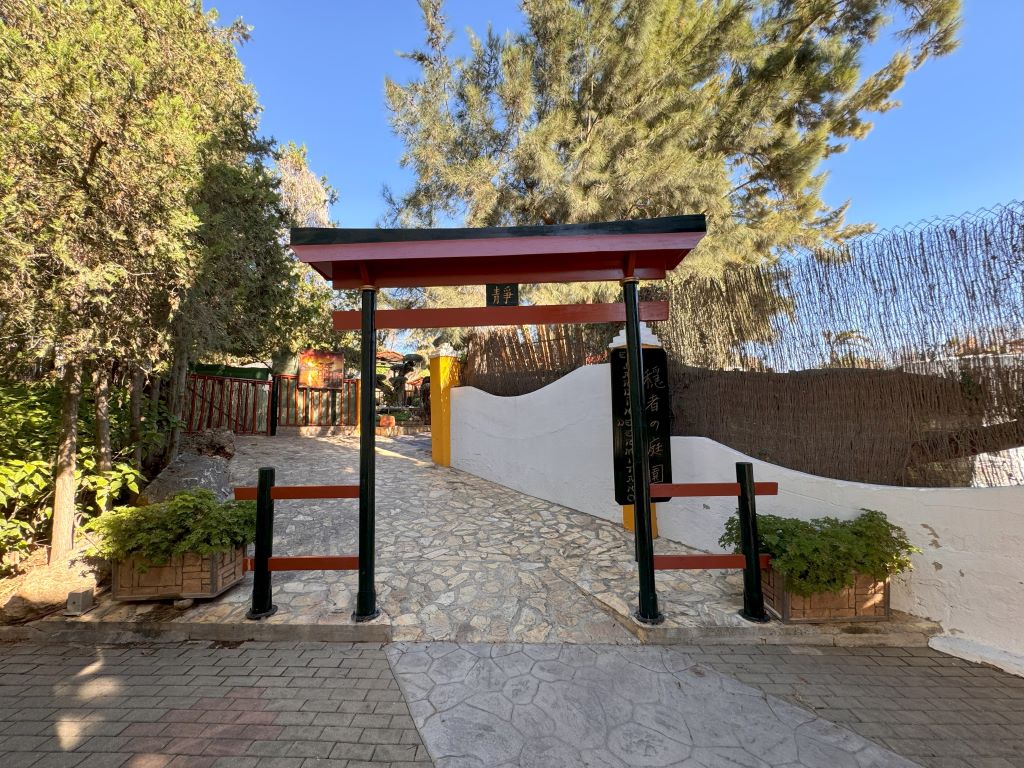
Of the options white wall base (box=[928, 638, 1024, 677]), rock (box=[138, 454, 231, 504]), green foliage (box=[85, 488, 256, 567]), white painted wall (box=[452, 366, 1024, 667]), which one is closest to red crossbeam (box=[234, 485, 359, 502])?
green foliage (box=[85, 488, 256, 567])

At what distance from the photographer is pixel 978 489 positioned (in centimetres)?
279

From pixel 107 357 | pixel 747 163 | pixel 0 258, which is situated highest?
pixel 747 163

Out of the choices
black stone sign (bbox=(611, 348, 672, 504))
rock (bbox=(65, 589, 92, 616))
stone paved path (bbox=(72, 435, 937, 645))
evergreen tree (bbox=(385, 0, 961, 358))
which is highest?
evergreen tree (bbox=(385, 0, 961, 358))

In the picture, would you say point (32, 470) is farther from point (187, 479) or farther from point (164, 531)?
point (187, 479)

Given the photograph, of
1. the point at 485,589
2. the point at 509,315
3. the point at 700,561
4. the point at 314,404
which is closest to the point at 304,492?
the point at 485,589

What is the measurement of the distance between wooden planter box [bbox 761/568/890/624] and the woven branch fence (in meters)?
0.81

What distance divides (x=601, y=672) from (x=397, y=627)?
57.3 inches

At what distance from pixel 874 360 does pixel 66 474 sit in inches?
262

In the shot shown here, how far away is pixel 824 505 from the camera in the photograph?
3361 millimetres

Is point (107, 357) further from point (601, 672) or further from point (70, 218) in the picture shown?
point (601, 672)

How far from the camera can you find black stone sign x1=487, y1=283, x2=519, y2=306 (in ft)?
11.5

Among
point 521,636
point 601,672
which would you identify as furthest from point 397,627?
point 601,672

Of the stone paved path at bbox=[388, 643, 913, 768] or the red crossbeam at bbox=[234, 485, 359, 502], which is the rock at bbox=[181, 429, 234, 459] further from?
the stone paved path at bbox=[388, 643, 913, 768]

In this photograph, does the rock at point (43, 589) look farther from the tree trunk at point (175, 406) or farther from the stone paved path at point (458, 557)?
the tree trunk at point (175, 406)
